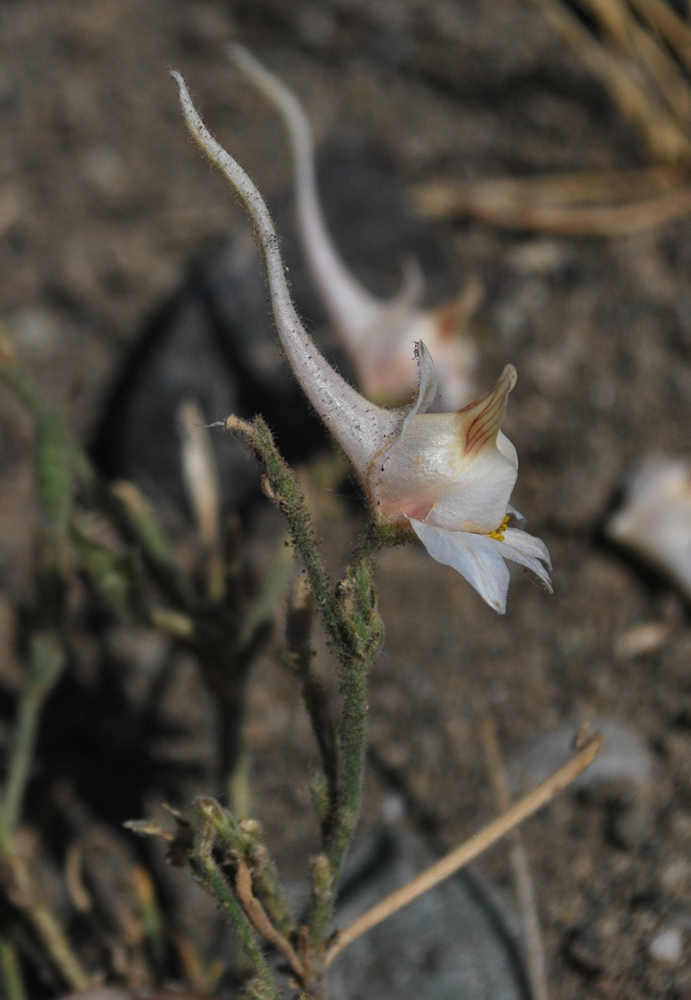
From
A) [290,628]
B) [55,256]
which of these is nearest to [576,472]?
[290,628]

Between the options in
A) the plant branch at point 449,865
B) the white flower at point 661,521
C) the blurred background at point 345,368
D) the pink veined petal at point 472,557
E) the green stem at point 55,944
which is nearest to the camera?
the pink veined petal at point 472,557

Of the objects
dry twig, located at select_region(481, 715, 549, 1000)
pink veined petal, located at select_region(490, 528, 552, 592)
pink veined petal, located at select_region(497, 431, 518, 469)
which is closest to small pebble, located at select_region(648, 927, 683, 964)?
dry twig, located at select_region(481, 715, 549, 1000)

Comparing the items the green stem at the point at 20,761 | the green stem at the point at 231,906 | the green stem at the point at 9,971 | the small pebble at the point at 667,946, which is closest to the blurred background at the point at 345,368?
the small pebble at the point at 667,946

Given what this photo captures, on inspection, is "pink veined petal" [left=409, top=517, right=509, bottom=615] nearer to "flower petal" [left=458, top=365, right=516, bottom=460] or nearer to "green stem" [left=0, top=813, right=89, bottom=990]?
"flower petal" [left=458, top=365, right=516, bottom=460]

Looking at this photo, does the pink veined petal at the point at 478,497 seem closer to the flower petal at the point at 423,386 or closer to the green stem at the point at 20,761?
the flower petal at the point at 423,386

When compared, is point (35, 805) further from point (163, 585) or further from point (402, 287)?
point (402, 287)

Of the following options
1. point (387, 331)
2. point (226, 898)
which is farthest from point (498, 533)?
point (387, 331)
